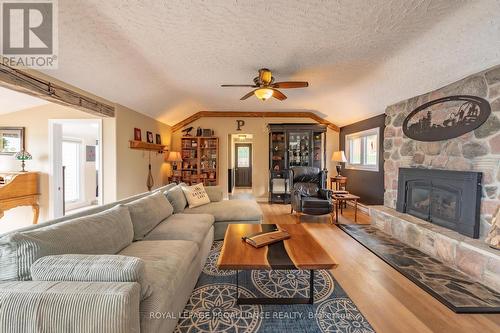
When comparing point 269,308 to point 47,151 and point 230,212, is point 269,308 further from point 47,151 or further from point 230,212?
point 47,151

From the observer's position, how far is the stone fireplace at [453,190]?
93.5 inches

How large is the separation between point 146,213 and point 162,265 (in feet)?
3.00

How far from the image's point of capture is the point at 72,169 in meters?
5.41

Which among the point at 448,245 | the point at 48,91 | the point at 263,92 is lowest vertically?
the point at 448,245

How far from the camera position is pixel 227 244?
2061 mm

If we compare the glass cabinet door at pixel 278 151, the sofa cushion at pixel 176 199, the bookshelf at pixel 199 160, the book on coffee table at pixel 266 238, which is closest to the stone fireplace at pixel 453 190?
the book on coffee table at pixel 266 238

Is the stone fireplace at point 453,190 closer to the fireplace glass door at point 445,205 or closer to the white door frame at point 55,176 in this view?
the fireplace glass door at point 445,205

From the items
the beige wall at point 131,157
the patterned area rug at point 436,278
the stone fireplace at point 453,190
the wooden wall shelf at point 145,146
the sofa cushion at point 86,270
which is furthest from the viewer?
the wooden wall shelf at point 145,146

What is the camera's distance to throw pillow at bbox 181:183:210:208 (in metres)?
3.53

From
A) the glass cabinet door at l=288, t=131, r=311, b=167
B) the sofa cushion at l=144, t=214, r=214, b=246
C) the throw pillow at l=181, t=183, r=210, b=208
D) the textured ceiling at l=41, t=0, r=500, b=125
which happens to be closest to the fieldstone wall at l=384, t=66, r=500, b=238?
the textured ceiling at l=41, t=0, r=500, b=125

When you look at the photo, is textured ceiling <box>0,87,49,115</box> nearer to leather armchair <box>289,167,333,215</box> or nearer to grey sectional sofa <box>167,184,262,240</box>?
grey sectional sofa <box>167,184,262,240</box>

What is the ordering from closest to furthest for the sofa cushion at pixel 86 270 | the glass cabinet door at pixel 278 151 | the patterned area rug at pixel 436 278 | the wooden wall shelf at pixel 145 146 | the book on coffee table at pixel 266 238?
the sofa cushion at pixel 86 270 → the patterned area rug at pixel 436 278 → the book on coffee table at pixel 266 238 → the wooden wall shelf at pixel 145 146 → the glass cabinet door at pixel 278 151

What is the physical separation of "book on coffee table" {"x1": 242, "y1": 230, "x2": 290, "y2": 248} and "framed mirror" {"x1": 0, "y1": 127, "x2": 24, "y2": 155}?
4.14 metres

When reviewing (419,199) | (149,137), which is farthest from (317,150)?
(149,137)
